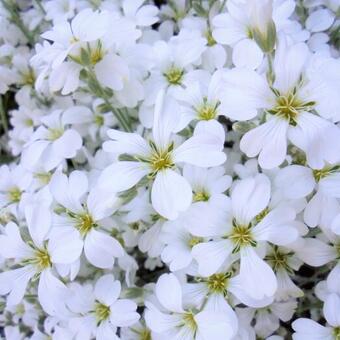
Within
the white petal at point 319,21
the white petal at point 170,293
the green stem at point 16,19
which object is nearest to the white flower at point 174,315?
the white petal at point 170,293

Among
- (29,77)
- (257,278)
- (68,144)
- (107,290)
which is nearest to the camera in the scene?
(257,278)

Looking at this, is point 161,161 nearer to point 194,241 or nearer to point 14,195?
point 194,241

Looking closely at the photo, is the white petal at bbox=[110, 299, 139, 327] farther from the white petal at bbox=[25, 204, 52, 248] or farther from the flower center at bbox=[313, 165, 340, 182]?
the flower center at bbox=[313, 165, 340, 182]

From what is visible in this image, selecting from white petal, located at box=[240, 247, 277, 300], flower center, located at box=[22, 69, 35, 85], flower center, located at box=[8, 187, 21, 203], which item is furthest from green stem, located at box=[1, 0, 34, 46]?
white petal, located at box=[240, 247, 277, 300]

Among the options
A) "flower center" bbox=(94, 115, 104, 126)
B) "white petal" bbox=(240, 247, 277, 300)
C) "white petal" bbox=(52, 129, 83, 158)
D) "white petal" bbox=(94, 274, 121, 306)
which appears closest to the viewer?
"white petal" bbox=(240, 247, 277, 300)

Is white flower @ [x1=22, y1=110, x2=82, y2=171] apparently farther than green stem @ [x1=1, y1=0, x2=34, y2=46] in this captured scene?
No

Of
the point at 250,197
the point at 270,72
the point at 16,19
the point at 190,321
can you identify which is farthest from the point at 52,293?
the point at 16,19
